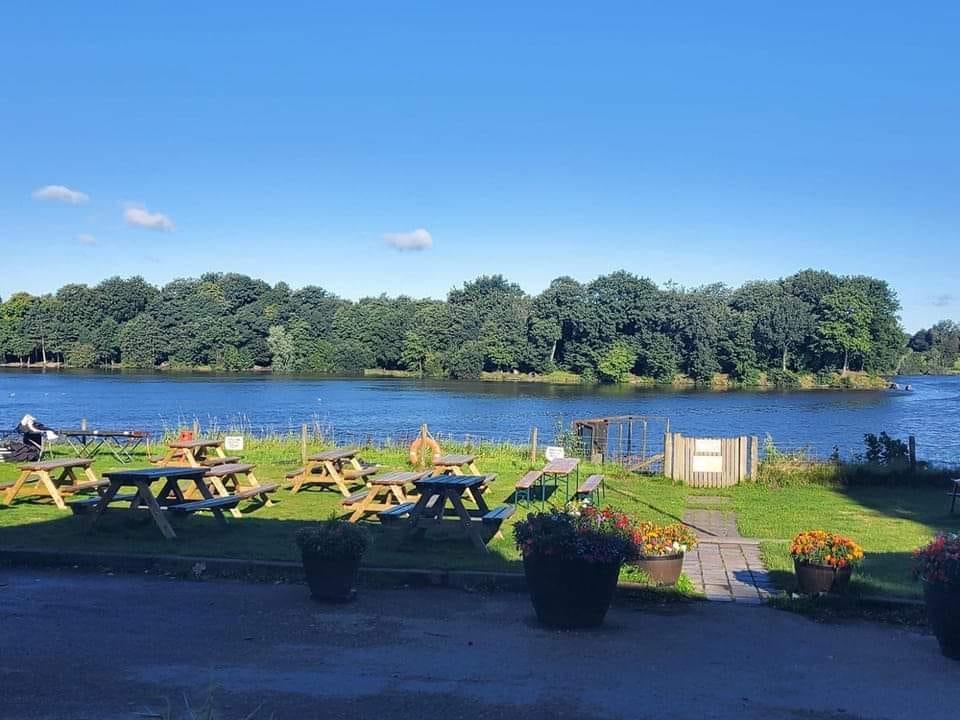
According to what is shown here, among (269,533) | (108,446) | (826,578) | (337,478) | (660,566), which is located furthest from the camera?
(108,446)

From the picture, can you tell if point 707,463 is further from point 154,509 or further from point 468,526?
point 154,509

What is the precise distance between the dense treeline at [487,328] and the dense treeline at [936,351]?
156ft

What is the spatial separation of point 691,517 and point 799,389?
248 ft

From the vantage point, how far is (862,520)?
14.1 meters

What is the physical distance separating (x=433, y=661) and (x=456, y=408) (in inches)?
1972

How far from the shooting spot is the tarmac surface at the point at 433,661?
5.29 metres

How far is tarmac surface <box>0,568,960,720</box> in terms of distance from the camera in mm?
5289

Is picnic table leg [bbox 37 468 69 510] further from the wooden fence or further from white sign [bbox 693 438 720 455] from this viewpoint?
white sign [bbox 693 438 720 455]

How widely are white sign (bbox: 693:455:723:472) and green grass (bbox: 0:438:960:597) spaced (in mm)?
693

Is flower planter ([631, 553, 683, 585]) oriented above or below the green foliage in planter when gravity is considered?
below

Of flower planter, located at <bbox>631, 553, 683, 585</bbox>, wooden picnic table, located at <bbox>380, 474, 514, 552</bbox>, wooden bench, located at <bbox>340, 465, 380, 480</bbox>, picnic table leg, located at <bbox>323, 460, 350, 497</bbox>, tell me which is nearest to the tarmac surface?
flower planter, located at <bbox>631, 553, 683, 585</bbox>

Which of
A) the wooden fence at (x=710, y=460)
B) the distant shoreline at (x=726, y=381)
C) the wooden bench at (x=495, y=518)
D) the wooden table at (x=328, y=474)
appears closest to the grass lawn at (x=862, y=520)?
the wooden fence at (x=710, y=460)

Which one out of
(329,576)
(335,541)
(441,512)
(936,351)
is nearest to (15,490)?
(441,512)

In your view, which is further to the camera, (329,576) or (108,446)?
(108,446)
